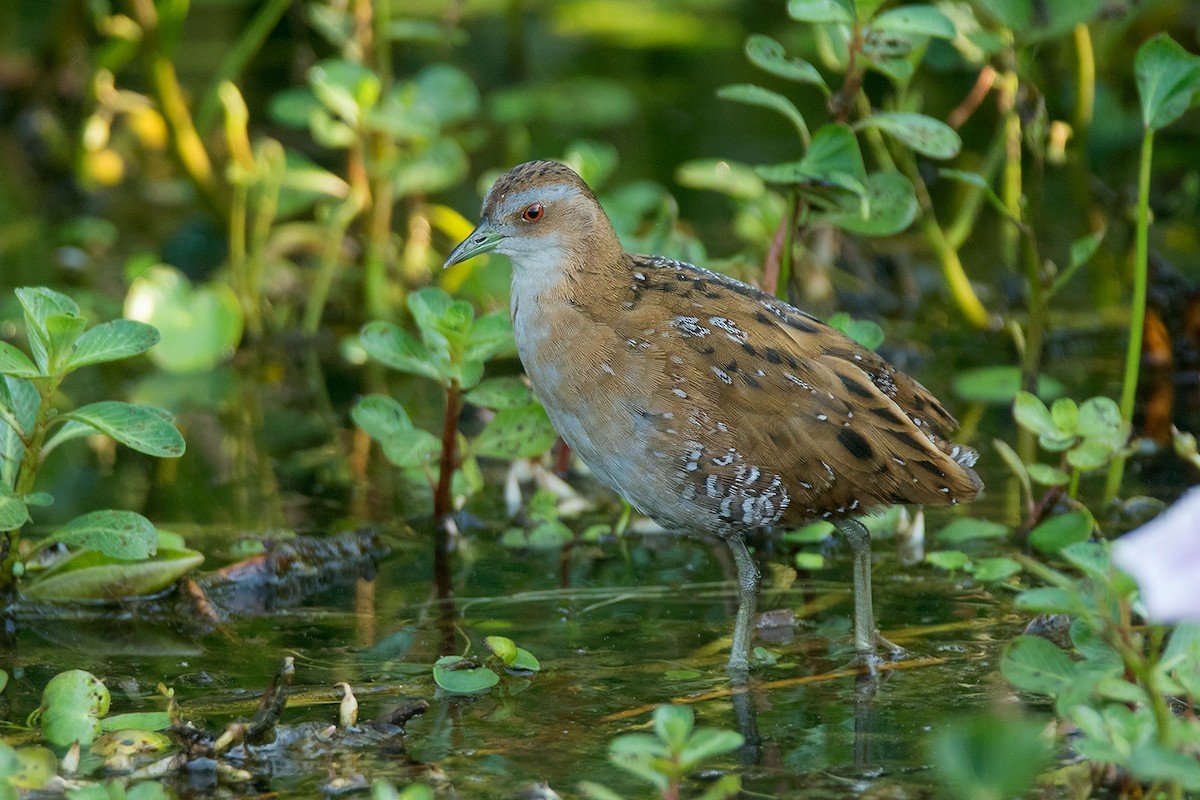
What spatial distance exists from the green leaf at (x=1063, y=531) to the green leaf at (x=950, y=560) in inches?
8.1

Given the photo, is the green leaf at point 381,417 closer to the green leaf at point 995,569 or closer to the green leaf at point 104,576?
the green leaf at point 104,576

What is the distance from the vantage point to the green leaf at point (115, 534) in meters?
3.72

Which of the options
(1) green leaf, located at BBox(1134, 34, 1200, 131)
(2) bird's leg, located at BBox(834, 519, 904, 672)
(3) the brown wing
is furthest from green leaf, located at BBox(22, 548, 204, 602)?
(1) green leaf, located at BBox(1134, 34, 1200, 131)

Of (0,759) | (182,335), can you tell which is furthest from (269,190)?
(0,759)

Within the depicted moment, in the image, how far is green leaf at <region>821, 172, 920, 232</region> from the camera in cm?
440

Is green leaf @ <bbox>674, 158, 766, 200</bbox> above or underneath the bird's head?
above

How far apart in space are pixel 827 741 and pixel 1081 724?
0.76m

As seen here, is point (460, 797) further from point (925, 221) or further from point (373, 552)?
point (925, 221)

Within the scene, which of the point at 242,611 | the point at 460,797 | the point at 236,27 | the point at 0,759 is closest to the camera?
the point at 0,759

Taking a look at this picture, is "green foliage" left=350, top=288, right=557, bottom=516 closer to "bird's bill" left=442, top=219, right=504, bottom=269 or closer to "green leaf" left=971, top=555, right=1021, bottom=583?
"bird's bill" left=442, top=219, right=504, bottom=269

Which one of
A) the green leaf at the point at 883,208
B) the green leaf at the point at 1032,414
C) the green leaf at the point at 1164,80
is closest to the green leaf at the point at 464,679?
the green leaf at the point at 1032,414

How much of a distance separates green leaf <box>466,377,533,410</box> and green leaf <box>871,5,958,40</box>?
140cm

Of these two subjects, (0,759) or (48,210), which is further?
(48,210)

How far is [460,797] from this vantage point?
3.11 m
